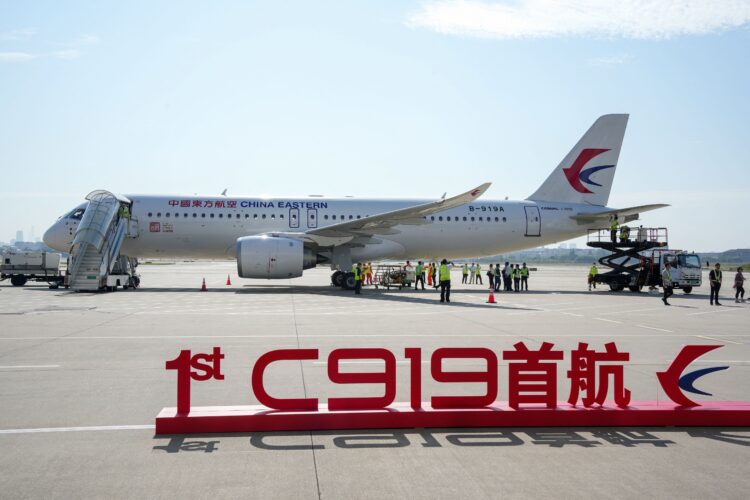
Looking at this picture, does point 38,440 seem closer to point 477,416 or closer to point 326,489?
point 326,489

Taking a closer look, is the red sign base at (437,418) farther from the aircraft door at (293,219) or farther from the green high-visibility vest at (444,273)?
the aircraft door at (293,219)

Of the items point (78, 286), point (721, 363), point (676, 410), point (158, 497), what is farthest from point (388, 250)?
point (158, 497)

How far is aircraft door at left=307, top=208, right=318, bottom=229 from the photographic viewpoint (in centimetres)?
2836

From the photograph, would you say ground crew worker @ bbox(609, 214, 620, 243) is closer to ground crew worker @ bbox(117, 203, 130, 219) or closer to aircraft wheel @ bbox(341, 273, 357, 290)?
aircraft wheel @ bbox(341, 273, 357, 290)

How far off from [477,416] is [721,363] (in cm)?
565

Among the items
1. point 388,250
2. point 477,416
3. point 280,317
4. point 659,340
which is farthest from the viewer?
point 388,250

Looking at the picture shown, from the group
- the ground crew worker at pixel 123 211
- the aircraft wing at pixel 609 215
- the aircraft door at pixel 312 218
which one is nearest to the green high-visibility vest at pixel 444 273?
the aircraft door at pixel 312 218

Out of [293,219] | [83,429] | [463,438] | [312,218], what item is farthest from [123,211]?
[463,438]

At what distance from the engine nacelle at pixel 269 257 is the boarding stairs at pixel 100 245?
5118 millimetres

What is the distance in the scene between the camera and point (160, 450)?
5312mm

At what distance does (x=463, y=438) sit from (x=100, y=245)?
2243 centimetres

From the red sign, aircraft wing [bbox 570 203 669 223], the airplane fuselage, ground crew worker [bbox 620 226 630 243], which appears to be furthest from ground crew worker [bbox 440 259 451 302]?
the red sign

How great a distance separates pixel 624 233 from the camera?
30875 mm

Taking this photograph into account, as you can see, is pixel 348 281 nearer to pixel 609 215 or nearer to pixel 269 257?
pixel 269 257
